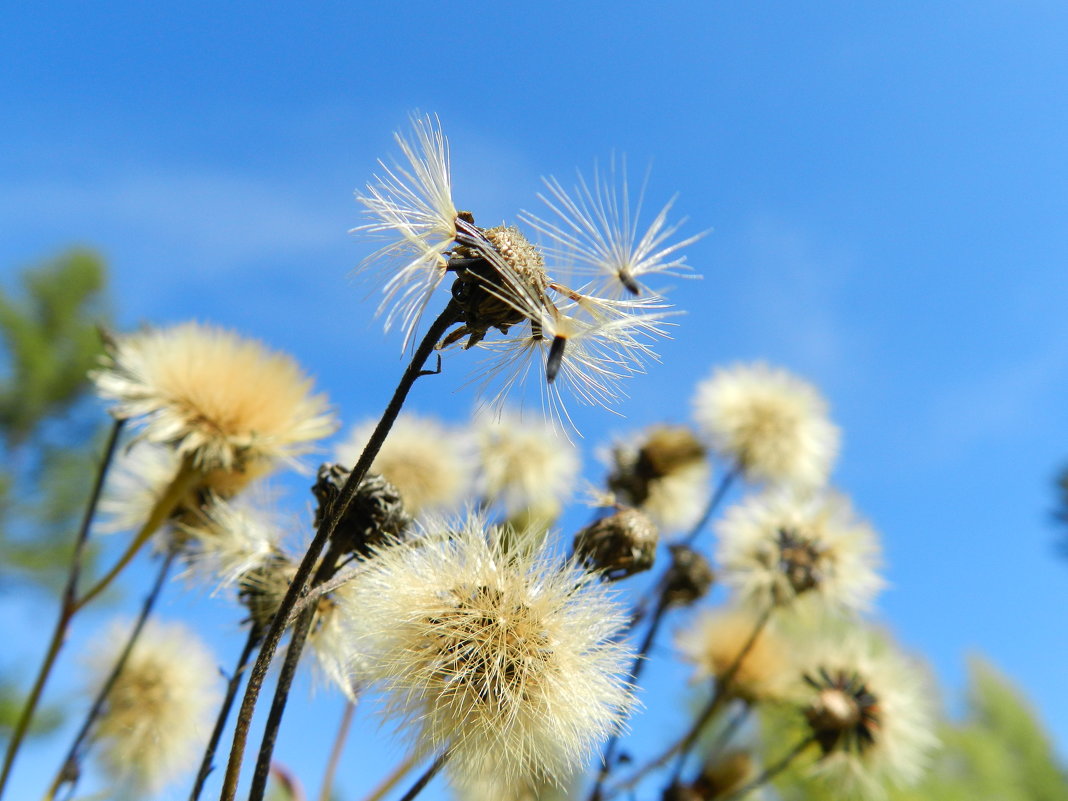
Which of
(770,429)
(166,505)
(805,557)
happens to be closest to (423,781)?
(166,505)

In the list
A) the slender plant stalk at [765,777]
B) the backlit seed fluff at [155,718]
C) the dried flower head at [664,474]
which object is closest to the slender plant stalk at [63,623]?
the backlit seed fluff at [155,718]

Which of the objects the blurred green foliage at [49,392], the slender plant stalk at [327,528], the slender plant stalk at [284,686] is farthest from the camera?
the blurred green foliage at [49,392]

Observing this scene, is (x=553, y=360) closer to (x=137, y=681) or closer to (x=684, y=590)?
(x=684, y=590)

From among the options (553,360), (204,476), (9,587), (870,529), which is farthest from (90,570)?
(553,360)

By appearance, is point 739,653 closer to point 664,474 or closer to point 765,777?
point 765,777

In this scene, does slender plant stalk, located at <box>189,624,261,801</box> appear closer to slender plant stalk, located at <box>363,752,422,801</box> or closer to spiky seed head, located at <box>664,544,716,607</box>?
slender plant stalk, located at <box>363,752,422,801</box>

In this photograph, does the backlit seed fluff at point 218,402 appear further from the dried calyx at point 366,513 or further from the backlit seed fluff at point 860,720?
the backlit seed fluff at point 860,720
